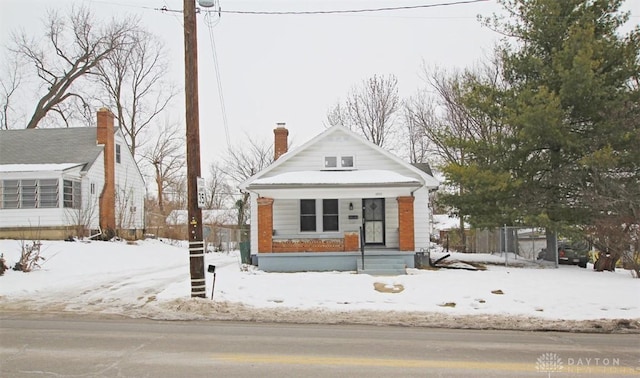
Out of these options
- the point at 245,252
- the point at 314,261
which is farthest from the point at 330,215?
the point at 245,252

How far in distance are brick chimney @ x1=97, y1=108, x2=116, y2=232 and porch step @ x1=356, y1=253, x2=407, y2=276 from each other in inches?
669

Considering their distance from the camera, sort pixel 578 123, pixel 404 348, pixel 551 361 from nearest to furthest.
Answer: pixel 551 361 → pixel 404 348 → pixel 578 123

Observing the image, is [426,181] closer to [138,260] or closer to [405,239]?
[405,239]

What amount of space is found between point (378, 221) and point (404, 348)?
13.5 m

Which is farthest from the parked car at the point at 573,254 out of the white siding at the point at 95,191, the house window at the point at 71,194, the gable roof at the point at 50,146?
the gable roof at the point at 50,146

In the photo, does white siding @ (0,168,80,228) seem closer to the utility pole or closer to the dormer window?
the dormer window

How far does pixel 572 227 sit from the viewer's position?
19047 mm

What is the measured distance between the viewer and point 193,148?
41.2 feet

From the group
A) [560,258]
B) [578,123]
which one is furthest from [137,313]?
[560,258]

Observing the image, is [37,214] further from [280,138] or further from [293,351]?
[293,351]

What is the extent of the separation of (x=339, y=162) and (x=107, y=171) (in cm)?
1557

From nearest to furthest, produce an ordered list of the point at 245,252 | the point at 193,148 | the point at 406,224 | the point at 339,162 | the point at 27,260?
the point at 193,148
the point at 27,260
the point at 406,224
the point at 245,252
the point at 339,162

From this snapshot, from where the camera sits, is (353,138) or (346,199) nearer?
(346,199)

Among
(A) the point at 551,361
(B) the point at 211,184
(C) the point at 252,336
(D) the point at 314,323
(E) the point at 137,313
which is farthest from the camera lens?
(B) the point at 211,184
